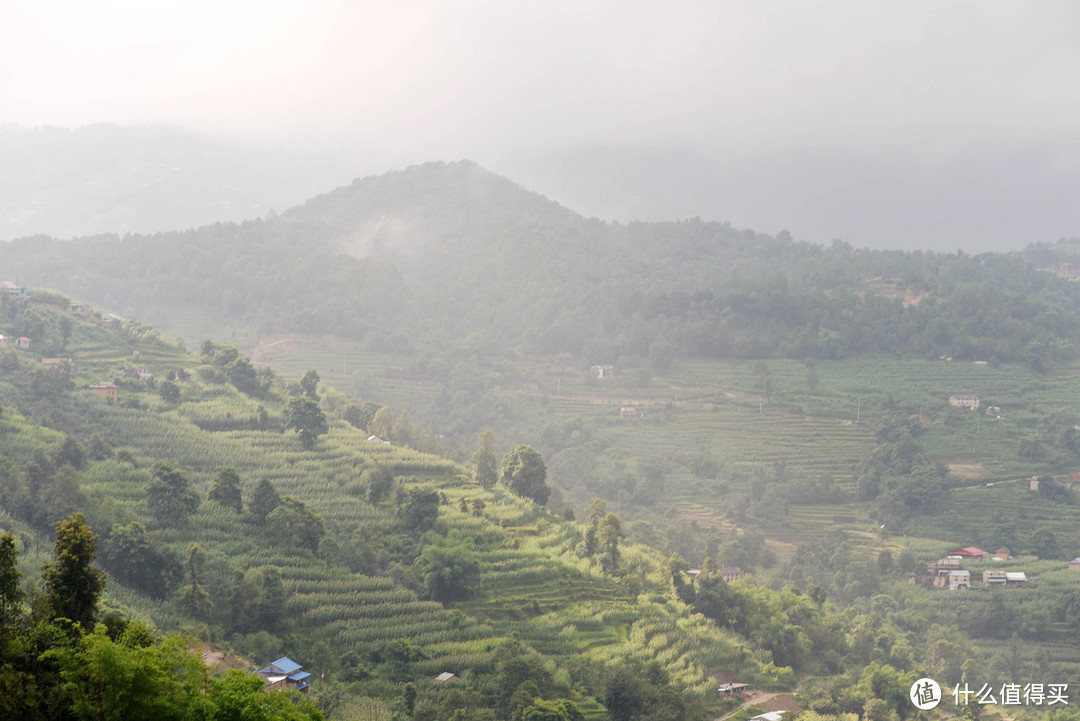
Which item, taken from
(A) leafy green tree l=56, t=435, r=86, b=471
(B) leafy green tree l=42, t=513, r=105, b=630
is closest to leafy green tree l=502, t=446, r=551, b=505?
(A) leafy green tree l=56, t=435, r=86, b=471

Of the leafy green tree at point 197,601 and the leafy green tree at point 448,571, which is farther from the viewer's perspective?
the leafy green tree at point 448,571

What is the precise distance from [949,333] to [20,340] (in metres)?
55.4

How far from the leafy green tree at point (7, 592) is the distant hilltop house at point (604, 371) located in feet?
202

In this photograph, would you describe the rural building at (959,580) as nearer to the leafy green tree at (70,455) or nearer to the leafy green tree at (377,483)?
the leafy green tree at (377,483)

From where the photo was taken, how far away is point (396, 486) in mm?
37250

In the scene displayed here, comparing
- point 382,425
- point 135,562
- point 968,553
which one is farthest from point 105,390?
point 968,553

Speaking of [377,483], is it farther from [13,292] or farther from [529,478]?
[13,292]

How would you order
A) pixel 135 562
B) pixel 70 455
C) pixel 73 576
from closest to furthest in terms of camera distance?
pixel 73 576
pixel 135 562
pixel 70 455

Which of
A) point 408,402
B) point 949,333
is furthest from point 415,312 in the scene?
point 949,333

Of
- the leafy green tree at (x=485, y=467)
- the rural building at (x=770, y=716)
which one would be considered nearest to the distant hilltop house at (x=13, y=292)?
the leafy green tree at (x=485, y=467)

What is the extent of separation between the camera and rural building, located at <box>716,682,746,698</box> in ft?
98.8

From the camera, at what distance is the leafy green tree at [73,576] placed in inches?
624

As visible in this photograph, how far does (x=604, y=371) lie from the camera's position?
75812 mm

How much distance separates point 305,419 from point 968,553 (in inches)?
1198
